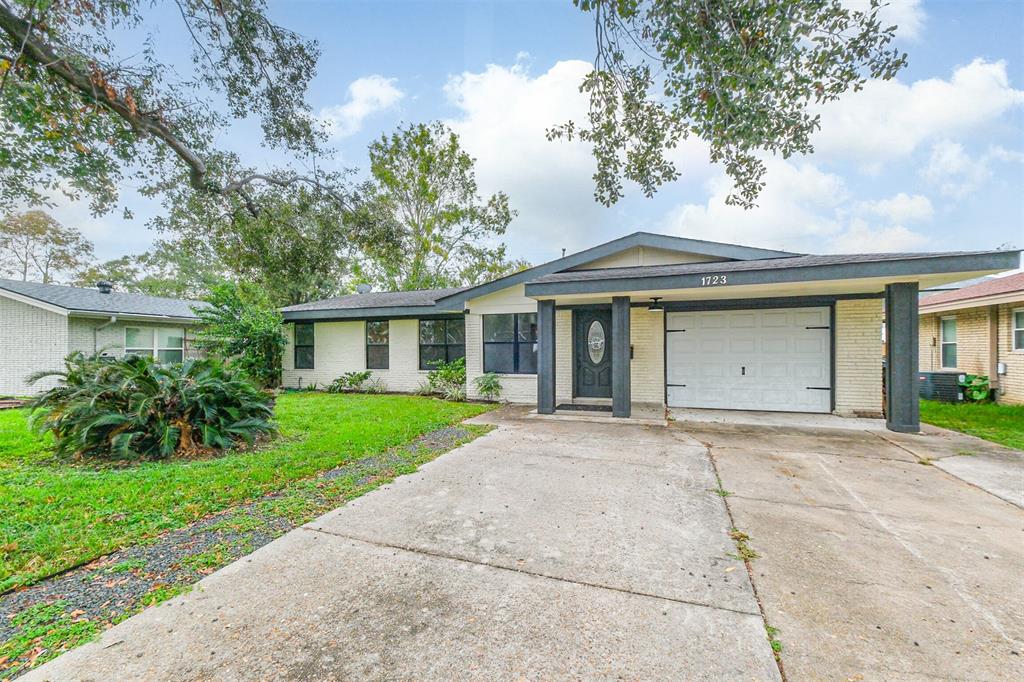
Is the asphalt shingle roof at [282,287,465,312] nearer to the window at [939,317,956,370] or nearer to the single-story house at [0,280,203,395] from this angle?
the single-story house at [0,280,203,395]

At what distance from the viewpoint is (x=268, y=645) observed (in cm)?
193

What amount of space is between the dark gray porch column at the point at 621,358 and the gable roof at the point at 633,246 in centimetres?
164

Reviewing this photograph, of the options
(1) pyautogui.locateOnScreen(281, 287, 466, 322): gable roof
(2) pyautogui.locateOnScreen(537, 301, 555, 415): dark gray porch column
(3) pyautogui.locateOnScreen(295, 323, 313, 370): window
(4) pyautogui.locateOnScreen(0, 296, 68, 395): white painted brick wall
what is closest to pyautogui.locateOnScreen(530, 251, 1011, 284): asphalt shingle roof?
(2) pyautogui.locateOnScreen(537, 301, 555, 415): dark gray porch column

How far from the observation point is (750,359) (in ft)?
28.3

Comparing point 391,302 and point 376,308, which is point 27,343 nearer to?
point 376,308

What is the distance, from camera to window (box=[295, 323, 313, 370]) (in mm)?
13016

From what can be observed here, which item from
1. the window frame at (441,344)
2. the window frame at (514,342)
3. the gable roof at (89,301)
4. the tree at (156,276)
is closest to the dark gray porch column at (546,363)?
the window frame at (514,342)

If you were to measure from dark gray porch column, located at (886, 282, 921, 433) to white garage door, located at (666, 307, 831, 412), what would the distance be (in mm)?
1535

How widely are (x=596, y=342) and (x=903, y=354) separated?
202 inches

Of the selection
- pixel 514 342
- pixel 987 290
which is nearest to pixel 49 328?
pixel 514 342

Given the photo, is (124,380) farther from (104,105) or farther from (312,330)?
(312,330)

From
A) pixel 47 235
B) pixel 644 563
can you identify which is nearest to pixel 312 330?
pixel 644 563

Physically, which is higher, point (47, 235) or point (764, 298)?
point (47, 235)

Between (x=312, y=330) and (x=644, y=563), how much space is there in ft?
41.3
